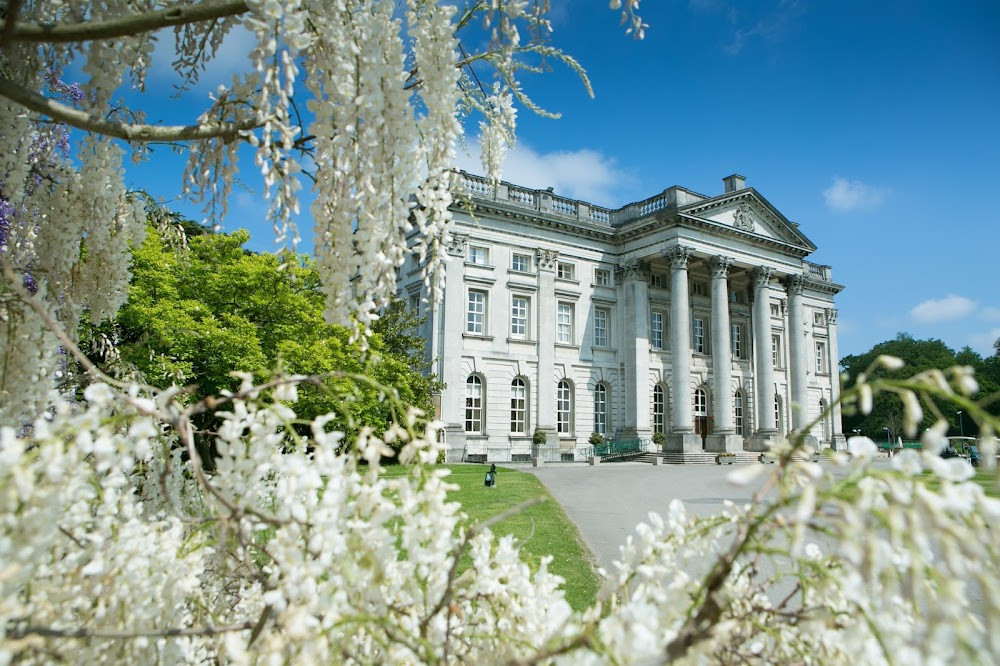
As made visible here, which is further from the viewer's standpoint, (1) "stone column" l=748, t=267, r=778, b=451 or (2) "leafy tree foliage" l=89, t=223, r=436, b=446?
(1) "stone column" l=748, t=267, r=778, b=451

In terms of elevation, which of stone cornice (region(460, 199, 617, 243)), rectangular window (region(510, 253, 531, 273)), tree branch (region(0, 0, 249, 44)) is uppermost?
stone cornice (region(460, 199, 617, 243))

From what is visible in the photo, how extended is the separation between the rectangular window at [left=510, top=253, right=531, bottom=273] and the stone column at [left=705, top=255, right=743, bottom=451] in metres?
10.8

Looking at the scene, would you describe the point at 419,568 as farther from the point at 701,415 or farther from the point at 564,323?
the point at 701,415

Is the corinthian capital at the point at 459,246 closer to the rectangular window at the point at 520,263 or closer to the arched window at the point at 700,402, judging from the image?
the rectangular window at the point at 520,263

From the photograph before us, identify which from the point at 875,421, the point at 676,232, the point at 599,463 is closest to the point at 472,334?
the point at 599,463

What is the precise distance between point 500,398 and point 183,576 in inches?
1207

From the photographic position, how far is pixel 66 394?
4.09 metres

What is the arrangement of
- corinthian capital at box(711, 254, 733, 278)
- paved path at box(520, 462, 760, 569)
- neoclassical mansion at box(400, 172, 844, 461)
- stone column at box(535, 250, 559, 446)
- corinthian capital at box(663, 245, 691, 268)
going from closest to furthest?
1. paved path at box(520, 462, 760, 569)
2. neoclassical mansion at box(400, 172, 844, 461)
3. stone column at box(535, 250, 559, 446)
4. corinthian capital at box(663, 245, 691, 268)
5. corinthian capital at box(711, 254, 733, 278)

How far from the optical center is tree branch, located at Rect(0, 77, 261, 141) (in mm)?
2666

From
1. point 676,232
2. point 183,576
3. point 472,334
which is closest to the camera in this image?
point 183,576

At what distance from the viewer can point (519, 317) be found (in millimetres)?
34250

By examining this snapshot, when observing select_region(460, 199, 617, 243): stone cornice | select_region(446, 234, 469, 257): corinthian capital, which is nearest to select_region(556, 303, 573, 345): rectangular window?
select_region(460, 199, 617, 243): stone cornice

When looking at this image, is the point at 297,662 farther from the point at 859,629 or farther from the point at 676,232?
the point at 676,232

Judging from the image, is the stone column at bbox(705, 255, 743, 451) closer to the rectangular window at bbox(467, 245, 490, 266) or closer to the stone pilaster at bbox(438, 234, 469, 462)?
the rectangular window at bbox(467, 245, 490, 266)
